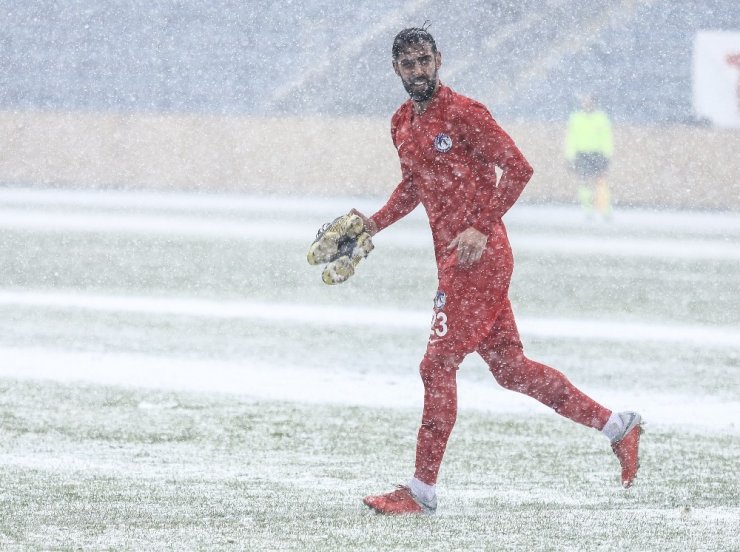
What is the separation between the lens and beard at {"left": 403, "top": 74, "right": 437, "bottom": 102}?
4.61 meters

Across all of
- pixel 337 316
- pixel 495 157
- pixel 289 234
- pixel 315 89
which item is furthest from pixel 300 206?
pixel 495 157

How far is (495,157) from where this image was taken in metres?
4.61

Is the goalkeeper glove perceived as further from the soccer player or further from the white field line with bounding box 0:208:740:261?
the white field line with bounding box 0:208:740:261

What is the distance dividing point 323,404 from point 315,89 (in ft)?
97.1

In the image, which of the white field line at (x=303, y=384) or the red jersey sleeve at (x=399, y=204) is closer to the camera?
the red jersey sleeve at (x=399, y=204)

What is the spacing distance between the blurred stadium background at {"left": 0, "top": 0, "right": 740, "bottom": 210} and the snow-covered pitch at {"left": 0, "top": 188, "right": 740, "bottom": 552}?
36.8 feet

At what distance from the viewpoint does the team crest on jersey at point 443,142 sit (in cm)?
464

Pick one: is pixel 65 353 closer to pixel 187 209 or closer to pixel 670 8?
pixel 187 209

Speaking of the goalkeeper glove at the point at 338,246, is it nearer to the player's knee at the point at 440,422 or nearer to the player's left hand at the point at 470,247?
the player's left hand at the point at 470,247

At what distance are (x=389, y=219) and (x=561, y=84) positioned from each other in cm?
3127

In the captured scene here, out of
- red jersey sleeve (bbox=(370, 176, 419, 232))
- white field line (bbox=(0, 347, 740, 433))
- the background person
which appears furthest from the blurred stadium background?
red jersey sleeve (bbox=(370, 176, 419, 232))

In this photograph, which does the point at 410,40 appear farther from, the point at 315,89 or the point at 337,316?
the point at 315,89

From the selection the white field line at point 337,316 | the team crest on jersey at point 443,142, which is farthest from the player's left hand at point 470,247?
the white field line at point 337,316

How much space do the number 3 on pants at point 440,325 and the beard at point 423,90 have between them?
69cm
